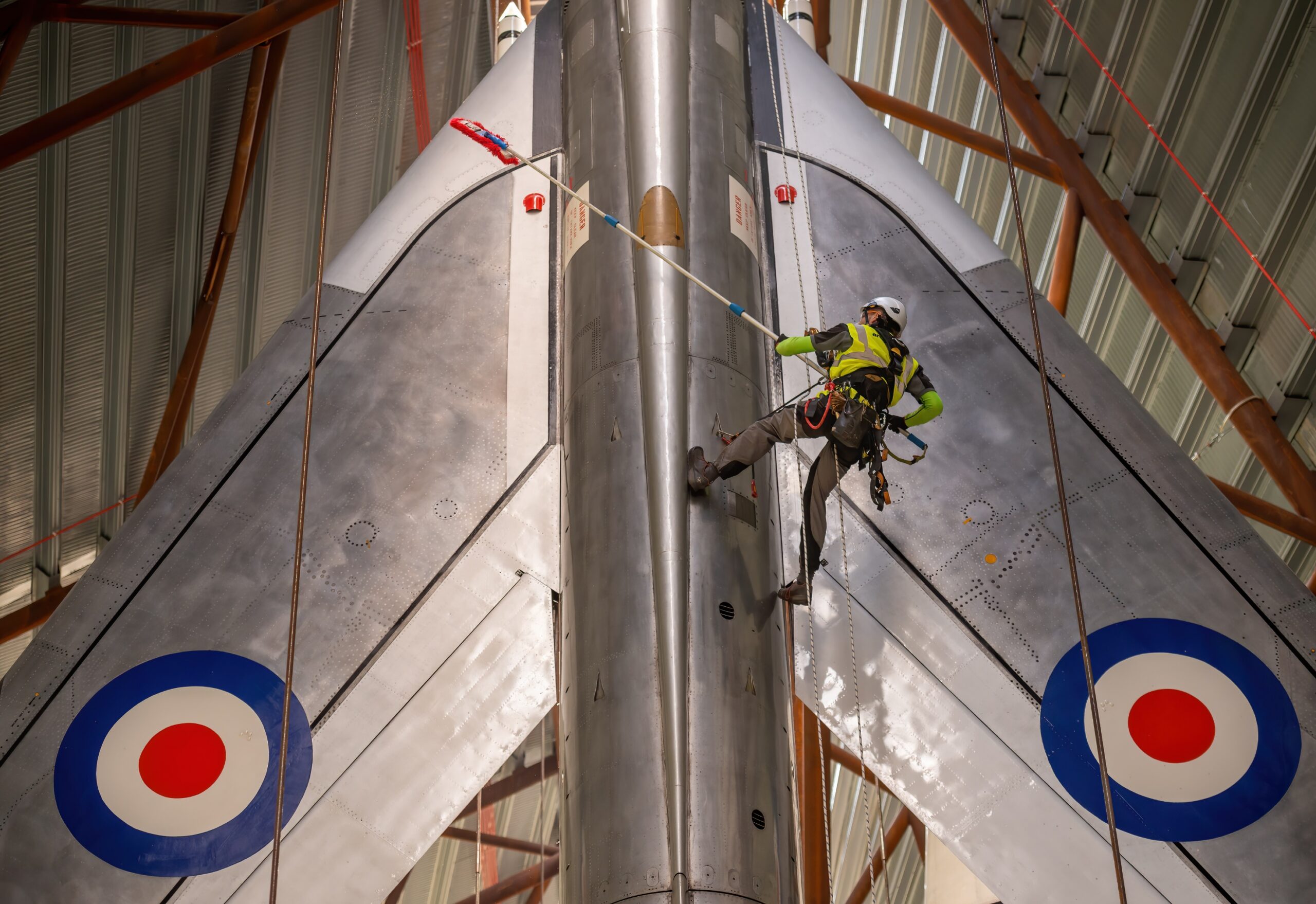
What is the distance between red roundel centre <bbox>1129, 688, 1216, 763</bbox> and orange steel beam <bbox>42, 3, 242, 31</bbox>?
29.7ft

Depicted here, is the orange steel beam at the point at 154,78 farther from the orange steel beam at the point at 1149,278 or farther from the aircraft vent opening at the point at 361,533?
the orange steel beam at the point at 1149,278

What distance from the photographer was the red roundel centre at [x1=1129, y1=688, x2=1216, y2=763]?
6.68 m

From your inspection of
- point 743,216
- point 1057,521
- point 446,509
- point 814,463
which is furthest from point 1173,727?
point 446,509

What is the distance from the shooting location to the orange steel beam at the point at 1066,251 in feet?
39.9

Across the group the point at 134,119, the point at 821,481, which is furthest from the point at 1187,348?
the point at 134,119

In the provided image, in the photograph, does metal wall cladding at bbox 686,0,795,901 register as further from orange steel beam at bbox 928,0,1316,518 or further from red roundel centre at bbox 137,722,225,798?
orange steel beam at bbox 928,0,1316,518

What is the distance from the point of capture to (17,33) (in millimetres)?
9922

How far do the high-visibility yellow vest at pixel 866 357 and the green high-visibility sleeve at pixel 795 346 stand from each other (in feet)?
0.56

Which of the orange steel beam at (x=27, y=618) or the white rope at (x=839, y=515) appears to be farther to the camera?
the orange steel beam at (x=27, y=618)

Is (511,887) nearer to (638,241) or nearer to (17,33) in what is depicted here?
(638,241)

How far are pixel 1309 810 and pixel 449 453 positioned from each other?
5.11m

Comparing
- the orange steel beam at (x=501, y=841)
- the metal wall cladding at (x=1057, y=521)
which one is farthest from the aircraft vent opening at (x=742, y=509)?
the orange steel beam at (x=501, y=841)

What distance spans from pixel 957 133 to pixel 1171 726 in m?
7.52

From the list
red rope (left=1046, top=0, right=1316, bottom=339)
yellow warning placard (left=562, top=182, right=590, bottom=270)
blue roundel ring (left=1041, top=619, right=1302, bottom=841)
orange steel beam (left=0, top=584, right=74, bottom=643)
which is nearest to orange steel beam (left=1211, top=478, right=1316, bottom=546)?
red rope (left=1046, top=0, right=1316, bottom=339)
